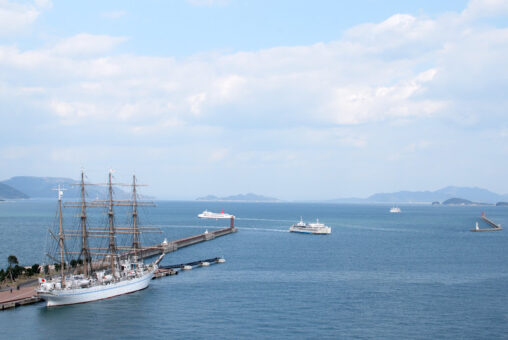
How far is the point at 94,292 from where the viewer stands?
58875mm

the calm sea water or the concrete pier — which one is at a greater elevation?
the concrete pier

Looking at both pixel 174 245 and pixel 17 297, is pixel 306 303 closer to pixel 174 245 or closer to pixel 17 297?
pixel 17 297

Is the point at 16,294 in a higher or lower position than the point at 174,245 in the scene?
higher

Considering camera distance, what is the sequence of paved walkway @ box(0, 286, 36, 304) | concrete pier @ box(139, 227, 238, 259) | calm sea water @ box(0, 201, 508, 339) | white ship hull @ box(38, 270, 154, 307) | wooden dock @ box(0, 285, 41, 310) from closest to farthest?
calm sea water @ box(0, 201, 508, 339) < wooden dock @ box(0, 285, 41, 310) < paved walkway @ box(0, 286, 36, 304) < white ship hull @ box(38, 270, 154, 307) < concrete pier @ box(139, 227, 238, 259)

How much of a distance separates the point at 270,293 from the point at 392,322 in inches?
687

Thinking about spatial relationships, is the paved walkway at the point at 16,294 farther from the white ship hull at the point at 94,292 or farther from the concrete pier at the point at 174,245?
the concrete pier at the point at 174,245

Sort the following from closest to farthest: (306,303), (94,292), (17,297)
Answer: (306,303) → (17,297) → (94,292)

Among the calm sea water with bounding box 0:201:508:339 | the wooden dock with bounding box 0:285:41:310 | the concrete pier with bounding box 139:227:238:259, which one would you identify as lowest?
the calm sea water with bounding box 0:201:508:339

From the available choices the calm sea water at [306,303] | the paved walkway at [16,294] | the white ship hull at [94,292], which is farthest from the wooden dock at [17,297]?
the white ship hull at [94,292]

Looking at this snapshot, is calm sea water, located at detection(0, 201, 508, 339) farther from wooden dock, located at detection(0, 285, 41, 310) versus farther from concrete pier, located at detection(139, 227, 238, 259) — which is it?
concrete pier, located at detection(139, 227, 238, 259)

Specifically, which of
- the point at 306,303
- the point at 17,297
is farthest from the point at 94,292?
the point at 306,303

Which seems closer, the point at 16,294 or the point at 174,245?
the point at 16,294

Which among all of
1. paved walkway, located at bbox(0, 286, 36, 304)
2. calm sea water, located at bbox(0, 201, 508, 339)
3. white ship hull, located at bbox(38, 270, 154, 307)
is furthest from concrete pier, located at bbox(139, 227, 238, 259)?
paved walkway, located at bbox(0, 286, 36, 304)

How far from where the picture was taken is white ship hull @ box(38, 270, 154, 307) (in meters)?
55.0
